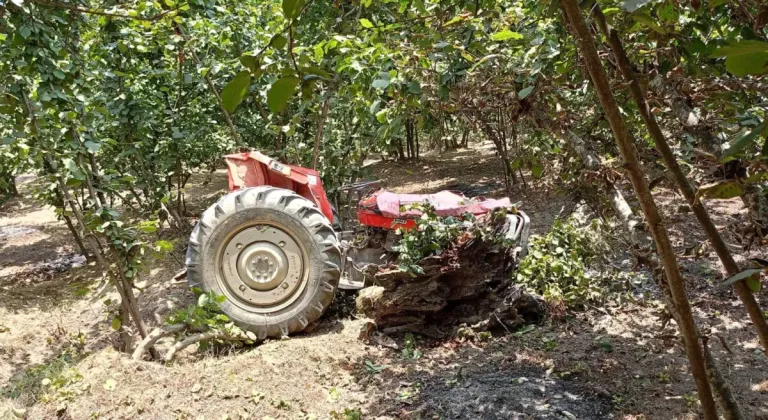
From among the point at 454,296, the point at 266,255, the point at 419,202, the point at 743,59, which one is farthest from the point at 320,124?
the point at 743,59

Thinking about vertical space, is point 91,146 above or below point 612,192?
above

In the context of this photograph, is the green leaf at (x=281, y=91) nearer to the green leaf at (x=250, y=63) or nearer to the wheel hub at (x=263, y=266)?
the green leaf at (x=250, y=63)

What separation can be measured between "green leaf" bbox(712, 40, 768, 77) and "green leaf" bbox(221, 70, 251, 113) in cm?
53

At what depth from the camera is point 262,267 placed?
4.63 meters

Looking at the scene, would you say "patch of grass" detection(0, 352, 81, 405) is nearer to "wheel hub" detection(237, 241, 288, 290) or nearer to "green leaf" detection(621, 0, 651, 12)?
"wheel hub" detection(237, 241, 288, 290)

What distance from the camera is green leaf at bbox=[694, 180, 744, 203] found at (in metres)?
0.70

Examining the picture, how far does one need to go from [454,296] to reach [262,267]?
1.61 m

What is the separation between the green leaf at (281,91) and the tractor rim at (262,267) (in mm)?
3954

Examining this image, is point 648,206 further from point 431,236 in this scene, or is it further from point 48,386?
point 48,386

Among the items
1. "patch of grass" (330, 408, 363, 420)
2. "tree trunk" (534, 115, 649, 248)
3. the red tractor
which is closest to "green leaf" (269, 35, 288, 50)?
"tree trunk" (534, 115, 649, 248)

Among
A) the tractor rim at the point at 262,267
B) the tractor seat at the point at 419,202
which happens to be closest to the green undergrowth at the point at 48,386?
the tractor rim at the point at 262,267

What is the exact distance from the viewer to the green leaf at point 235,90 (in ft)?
2.25

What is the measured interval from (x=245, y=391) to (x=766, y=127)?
10.8 feet

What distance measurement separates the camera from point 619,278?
15.6 feet
